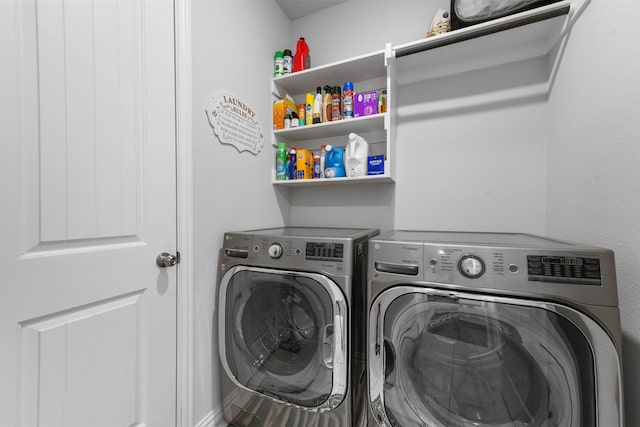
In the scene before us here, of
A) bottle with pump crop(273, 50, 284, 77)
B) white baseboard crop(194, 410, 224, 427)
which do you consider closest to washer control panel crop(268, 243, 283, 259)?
white baseboard crop(194, 410, 224, 427)

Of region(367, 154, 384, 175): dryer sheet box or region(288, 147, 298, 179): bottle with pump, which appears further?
region(288, 147, 298, 179): bottle with pump

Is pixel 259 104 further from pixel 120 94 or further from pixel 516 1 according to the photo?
pixel 516 1

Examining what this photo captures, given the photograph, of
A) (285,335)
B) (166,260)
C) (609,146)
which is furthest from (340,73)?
(285,335)

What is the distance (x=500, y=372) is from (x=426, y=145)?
1.28 metres

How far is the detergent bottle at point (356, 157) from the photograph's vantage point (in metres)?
1.56

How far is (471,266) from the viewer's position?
84 centimetres

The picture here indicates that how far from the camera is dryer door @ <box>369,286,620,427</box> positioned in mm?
742

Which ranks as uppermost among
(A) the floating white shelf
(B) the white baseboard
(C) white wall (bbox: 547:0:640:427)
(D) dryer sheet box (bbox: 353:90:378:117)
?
(A) the floating white shelf

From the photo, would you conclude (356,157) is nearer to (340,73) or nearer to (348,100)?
(348,100)

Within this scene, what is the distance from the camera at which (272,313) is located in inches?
48.5

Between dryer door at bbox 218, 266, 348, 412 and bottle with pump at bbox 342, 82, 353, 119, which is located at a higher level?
bottle with pump at bbox 342, 82, 353, 119

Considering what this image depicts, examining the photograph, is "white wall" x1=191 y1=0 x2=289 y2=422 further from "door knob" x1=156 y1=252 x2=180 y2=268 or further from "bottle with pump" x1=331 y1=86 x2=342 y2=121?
"bottle with pump" x1=331 y1=86 x2=342 y2=121

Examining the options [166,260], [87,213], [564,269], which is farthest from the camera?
[166,260]

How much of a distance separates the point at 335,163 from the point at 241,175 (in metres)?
0.62
